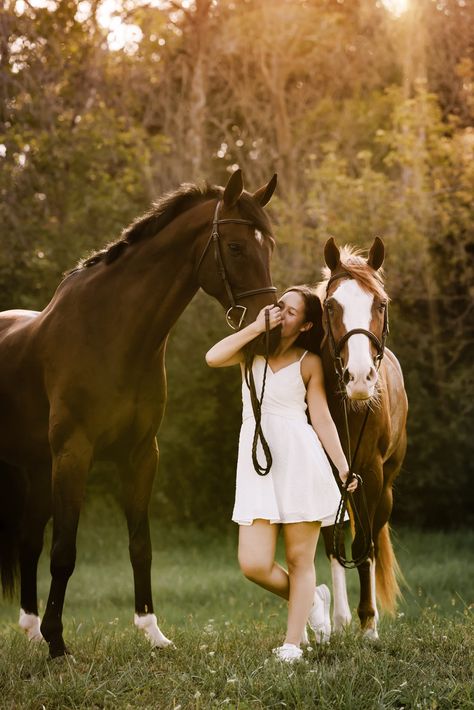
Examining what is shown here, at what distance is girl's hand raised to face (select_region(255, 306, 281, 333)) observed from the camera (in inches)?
170

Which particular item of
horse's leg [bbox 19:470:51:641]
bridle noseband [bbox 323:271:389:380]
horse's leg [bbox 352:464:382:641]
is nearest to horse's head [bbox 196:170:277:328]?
bridle noseband [bbox 323:271:389:380]

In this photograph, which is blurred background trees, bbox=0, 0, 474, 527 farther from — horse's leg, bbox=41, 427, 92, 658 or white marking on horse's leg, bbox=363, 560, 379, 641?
horse's leg, bbox=41, 427, 92, 658

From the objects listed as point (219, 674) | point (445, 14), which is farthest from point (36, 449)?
point (445, 14)

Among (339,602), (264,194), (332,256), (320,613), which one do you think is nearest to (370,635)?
(320,613)

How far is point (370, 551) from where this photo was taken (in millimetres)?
5328

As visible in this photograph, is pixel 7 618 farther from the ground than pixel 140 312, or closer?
closer

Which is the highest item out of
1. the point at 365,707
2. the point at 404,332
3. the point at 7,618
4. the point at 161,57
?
the point at 161,57

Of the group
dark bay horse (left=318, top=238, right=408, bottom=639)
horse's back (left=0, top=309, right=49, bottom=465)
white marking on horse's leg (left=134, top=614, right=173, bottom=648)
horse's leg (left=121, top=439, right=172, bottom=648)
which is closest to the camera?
dark bay horse (left=318, top=238, right=408, bottom=639)

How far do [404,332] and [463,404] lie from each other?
1216 mm

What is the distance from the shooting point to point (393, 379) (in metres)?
6.61

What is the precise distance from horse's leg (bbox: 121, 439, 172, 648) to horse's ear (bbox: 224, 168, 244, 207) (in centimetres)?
144

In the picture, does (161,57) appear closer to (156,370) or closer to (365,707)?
(156,370)

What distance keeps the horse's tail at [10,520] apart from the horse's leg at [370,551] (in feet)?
7.90

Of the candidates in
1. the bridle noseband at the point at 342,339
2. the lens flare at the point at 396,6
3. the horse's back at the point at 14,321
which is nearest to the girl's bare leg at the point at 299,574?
the bridle noseband at the point at 342,339
